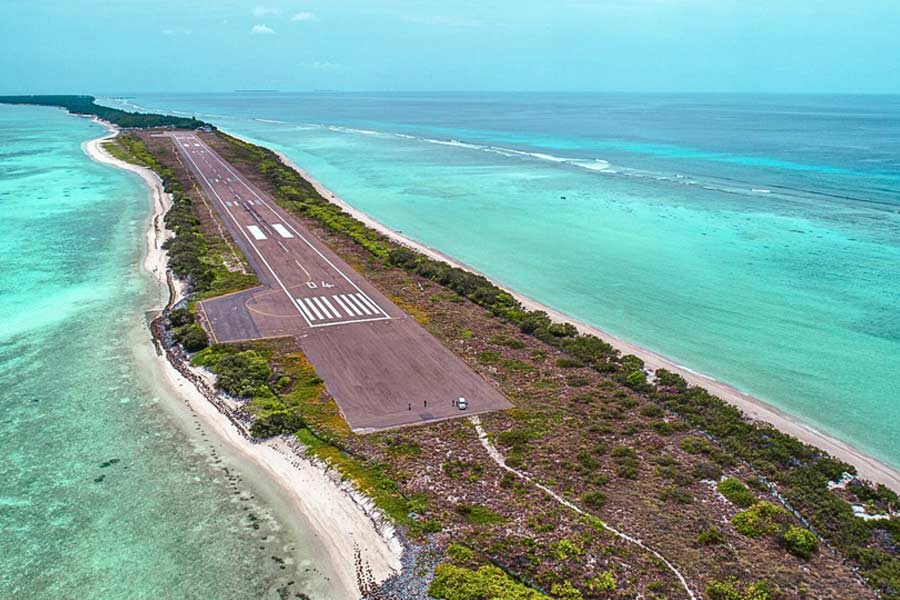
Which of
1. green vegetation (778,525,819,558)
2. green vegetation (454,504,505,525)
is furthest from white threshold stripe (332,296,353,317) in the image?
green vegetation (778,525,819,558)

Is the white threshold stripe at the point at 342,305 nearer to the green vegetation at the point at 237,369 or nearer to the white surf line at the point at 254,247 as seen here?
the white surf line at the point at 254,247

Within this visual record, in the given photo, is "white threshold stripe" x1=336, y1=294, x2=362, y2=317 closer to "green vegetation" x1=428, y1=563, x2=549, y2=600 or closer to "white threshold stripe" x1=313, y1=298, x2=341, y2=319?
"white threshold stripe" x1=313, y1=298, x2=341, y2=319

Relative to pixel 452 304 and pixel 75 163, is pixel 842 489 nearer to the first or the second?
pixel 452 304

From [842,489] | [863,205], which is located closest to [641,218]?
[863,205]

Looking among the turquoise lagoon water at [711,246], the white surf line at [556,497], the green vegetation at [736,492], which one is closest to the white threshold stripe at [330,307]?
the white surf line at [556,497]

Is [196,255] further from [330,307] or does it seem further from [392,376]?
[392,376]

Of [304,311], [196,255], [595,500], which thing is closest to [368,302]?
[304,311]
